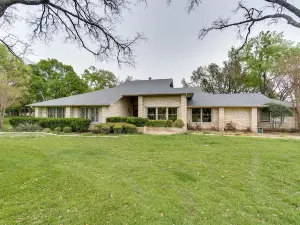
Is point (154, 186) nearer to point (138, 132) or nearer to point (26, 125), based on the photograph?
point (138, 132)

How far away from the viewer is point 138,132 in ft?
50.3

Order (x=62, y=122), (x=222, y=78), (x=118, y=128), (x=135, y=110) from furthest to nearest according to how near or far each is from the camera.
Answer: (x=222, y=78)
(x=135, y=110)
(x=62, y=122)
(x=118, y=128)

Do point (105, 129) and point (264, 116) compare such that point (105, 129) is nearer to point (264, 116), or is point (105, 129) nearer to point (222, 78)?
point (264, 116)

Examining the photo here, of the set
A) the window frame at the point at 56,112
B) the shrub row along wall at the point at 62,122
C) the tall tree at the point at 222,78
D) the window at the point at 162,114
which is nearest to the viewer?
the shrub row along wall at the point at 62,122

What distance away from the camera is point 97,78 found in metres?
41.5

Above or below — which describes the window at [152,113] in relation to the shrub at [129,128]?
above

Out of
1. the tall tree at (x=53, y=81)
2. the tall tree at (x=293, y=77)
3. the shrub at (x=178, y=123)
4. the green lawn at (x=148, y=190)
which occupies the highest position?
the tall tree at (x=53, y=81)

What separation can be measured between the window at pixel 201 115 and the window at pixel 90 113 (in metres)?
10.4

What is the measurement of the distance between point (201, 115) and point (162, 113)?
14.1 ft

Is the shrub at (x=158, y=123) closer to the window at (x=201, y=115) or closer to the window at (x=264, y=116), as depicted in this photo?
the window at (x=201, y=115)

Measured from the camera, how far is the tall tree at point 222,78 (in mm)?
33062

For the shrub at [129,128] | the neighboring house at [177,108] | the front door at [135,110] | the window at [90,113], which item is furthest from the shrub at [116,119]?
the front door at [135,110]

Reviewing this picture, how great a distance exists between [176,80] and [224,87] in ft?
38.7

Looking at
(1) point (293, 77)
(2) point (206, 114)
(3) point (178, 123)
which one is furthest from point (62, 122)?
(1) point (293, 77)
